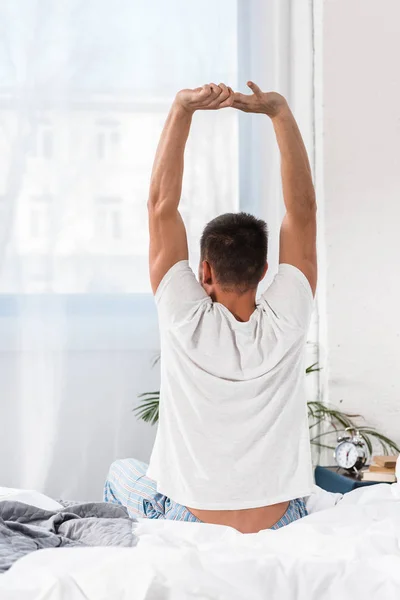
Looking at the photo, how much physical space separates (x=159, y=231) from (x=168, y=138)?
20cm

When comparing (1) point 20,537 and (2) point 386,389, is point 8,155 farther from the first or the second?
(1) point 20,537

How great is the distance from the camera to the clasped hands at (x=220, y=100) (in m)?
1.71

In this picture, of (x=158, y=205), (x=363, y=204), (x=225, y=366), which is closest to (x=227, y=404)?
(x=225, y=366)

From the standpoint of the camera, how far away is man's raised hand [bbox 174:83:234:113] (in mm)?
1709

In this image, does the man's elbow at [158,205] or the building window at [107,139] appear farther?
the building window at [107,139]

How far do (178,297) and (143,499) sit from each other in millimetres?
489

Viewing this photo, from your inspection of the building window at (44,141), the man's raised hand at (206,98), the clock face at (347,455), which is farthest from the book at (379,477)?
the building window at (44,141)

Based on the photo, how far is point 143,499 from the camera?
6.11 feet

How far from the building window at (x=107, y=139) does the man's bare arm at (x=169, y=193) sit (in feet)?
5.51

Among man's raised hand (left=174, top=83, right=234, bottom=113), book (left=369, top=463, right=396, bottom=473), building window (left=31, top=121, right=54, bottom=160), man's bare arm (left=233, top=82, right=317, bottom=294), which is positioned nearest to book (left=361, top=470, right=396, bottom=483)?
book (left=369, top=463, right=396, bottom=473)

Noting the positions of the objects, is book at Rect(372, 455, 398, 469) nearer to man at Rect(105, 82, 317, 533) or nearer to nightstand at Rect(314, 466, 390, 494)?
nightstand at Rect(314, 466, 390, 494)

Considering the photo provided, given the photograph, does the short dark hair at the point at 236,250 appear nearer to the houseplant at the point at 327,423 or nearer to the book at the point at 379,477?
the book at the point at 379,477

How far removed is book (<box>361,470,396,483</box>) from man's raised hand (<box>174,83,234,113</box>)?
143cm

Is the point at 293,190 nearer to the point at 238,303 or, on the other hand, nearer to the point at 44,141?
the point at 238,303
